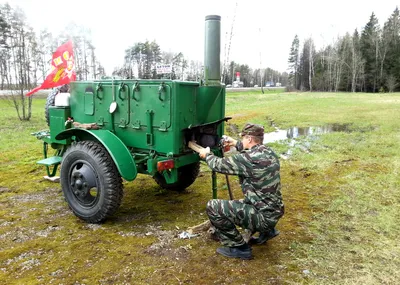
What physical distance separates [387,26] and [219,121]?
57398 millimetres

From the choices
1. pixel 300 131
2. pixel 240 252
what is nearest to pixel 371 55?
pixel 300 131

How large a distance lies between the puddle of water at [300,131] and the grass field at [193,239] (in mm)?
4494

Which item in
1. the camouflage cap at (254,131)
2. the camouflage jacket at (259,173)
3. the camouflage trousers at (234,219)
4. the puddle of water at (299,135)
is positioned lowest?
the puddle of water at (299,135)

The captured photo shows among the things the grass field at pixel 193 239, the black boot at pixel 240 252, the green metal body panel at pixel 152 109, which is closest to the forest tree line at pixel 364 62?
the grass field at pixel 193 239

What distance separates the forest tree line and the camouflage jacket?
160 feet

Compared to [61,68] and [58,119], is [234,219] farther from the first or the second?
[61,68]

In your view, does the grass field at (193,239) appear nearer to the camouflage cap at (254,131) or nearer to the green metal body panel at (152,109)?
the green metal body panel at (152,109)

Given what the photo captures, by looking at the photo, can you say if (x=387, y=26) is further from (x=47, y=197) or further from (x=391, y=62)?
(x=47, y=197)

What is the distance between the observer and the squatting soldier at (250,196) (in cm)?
339

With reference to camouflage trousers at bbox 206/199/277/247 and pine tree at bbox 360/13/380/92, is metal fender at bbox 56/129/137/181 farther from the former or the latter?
pine tree at bbox 360/13/380/92

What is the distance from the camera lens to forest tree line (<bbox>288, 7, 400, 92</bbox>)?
47375 mm

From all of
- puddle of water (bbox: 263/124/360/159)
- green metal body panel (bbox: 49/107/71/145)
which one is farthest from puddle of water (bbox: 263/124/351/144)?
green metal body panel (bbox: 49/107/71/145)

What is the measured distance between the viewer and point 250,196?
3.45 m

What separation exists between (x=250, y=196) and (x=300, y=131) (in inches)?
398
